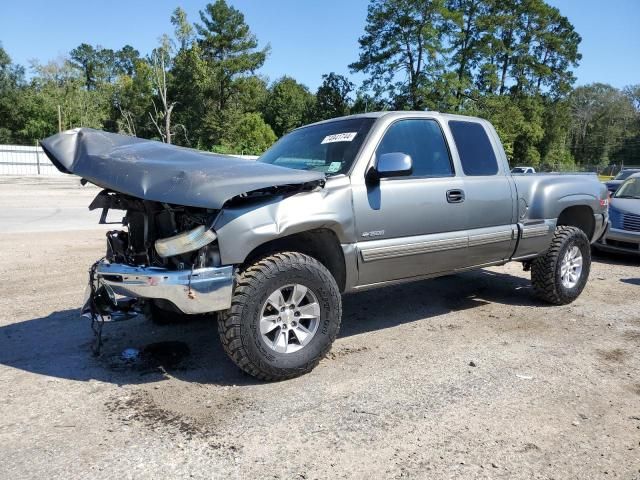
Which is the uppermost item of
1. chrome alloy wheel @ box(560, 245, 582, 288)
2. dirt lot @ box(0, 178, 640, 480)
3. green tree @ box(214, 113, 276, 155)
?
green tree @ box(214, 113, 276, 155)

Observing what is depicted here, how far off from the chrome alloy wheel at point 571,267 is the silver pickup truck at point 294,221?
841 millimetres

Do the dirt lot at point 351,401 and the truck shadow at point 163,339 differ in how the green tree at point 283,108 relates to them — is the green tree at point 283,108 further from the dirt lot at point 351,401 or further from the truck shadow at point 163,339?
the dirt lot at point 351,401

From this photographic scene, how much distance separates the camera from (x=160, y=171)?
3.40 m

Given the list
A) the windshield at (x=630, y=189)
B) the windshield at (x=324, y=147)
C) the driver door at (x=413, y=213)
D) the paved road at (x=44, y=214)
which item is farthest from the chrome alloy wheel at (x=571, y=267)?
the paved road at (x=44, y=214)

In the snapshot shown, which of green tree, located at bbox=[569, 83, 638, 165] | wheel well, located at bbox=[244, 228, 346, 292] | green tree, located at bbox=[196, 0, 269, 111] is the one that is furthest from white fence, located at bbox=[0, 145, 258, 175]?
green tree, located at bbox=[569, 83, 638, 165]

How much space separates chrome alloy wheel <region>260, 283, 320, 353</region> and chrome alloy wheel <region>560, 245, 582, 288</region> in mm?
3383

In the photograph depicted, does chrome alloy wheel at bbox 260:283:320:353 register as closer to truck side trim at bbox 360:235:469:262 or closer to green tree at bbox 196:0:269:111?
truck side trim at bbox 360:235:469:262

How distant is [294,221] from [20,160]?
39372 millimetres

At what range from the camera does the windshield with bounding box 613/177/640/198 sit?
9.50m

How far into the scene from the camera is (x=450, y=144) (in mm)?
4840

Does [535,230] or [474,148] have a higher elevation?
[474,148]

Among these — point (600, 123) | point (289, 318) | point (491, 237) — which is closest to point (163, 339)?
point (289, 318)

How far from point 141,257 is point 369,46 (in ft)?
150

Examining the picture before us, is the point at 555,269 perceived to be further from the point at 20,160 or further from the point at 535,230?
the point at 20,160
